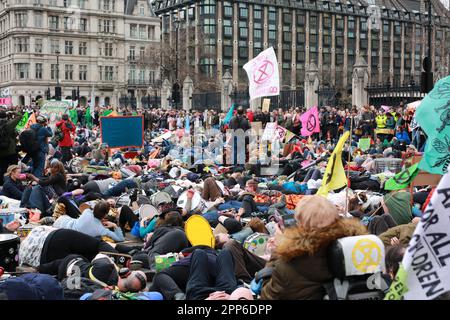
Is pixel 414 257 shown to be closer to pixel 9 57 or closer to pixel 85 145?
pixel 85 145

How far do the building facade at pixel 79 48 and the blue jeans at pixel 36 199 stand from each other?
2661 inches

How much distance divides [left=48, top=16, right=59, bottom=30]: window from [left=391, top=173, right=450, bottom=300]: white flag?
78344 millimetres

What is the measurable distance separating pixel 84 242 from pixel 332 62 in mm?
100480

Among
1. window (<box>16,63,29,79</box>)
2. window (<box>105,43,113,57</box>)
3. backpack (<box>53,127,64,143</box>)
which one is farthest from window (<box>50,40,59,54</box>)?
backpack (<box>53,127,64,143</box>)

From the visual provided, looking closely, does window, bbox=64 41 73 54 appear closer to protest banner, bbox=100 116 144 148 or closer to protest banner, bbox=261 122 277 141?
protest banner, bbox=100 116 144 148

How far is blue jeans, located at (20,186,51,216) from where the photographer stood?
34.7 feet

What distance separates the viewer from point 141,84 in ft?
292

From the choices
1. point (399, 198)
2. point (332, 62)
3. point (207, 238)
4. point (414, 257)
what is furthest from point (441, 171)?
point (332, 62)

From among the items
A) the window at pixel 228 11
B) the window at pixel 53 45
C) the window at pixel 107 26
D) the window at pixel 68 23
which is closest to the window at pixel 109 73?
the window at pixel 107 26

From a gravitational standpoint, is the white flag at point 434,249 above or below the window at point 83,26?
below

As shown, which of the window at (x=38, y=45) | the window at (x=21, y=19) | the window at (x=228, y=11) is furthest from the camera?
the window at (x=228, y=11)

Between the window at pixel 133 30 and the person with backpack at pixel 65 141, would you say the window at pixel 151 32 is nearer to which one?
the window at pixel 133 30

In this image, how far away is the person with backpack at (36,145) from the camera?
14.5 metres
